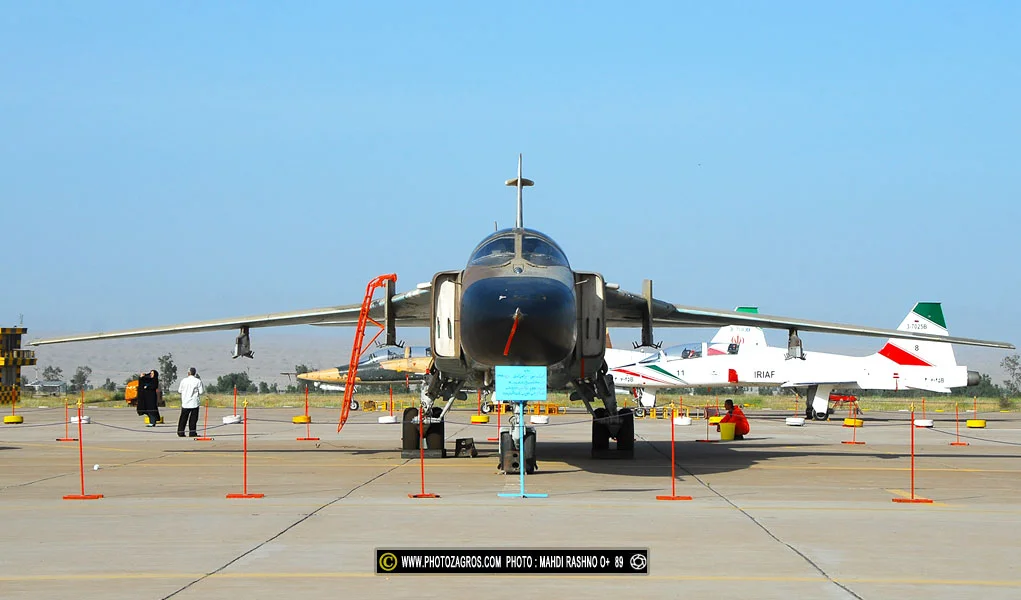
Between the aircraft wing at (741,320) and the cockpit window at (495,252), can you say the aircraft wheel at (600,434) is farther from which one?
the cockpit window at (495,252)

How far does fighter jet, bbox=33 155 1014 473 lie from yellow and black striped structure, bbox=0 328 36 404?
35415 mm

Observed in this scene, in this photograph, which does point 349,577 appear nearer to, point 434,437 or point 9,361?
point 434,437

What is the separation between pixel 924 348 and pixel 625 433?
26930mm

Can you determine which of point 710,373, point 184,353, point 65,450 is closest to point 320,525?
point 65,450

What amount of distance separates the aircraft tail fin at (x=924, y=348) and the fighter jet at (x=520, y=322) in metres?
22.7

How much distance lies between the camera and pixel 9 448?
20938mm

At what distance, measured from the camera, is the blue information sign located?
1253 cm

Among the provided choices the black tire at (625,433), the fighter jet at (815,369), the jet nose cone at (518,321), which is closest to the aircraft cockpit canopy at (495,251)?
the jet nose cone at (518,321)

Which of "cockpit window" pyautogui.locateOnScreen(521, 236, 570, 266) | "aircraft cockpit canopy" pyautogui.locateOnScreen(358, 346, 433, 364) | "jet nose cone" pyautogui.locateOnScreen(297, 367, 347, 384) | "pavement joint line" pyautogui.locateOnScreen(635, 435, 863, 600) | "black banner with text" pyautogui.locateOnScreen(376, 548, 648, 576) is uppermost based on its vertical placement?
"cockpit window" pyautogui.locateOnScreen(521, 236, 570, 266)

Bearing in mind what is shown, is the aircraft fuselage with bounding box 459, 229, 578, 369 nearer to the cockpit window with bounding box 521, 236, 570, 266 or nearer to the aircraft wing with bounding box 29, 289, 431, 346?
the cockpit window with bounding box 521, 236, 570, 266

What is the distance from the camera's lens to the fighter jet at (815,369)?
134ft

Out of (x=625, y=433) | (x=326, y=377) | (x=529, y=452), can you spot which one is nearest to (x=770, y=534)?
(x=529, y=452)

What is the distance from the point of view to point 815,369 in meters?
40.8

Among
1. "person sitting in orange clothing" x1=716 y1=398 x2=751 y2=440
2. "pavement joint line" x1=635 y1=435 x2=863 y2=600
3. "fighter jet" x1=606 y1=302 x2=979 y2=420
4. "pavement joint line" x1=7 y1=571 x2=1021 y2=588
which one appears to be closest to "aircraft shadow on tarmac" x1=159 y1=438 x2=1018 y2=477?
"pavement joint line" x1=635 y1=435 x2=863 y2=600
